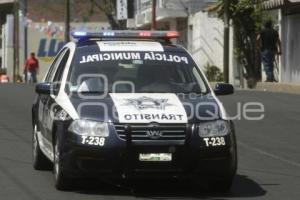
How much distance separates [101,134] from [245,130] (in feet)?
26.0

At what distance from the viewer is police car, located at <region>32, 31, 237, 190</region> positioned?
891 centimetres

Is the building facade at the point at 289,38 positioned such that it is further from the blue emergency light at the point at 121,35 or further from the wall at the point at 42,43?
the wall at the point at 42,43

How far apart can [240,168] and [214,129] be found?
2768mm

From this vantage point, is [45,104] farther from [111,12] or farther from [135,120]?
[111,12]

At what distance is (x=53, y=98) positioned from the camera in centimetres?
1025

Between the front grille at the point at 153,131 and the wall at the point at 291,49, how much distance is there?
2142 cm

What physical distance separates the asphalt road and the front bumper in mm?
370

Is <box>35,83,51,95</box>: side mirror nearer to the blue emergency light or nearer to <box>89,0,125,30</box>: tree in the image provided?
the blue emergency light

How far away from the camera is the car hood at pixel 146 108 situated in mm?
8977

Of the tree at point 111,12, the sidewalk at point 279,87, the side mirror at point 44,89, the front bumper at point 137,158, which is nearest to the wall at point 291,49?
the sidewalk at point 279,87

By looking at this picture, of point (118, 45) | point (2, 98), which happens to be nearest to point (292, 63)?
point (2, 98)

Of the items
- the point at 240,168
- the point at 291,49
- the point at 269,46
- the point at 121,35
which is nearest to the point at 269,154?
the point at 240,168

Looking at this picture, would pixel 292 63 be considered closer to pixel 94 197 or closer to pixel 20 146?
pixel 20 146

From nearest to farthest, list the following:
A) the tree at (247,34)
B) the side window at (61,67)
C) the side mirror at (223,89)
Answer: the side mirror at (223,89)
the side window at (61,67)
the tree at (247,34)
